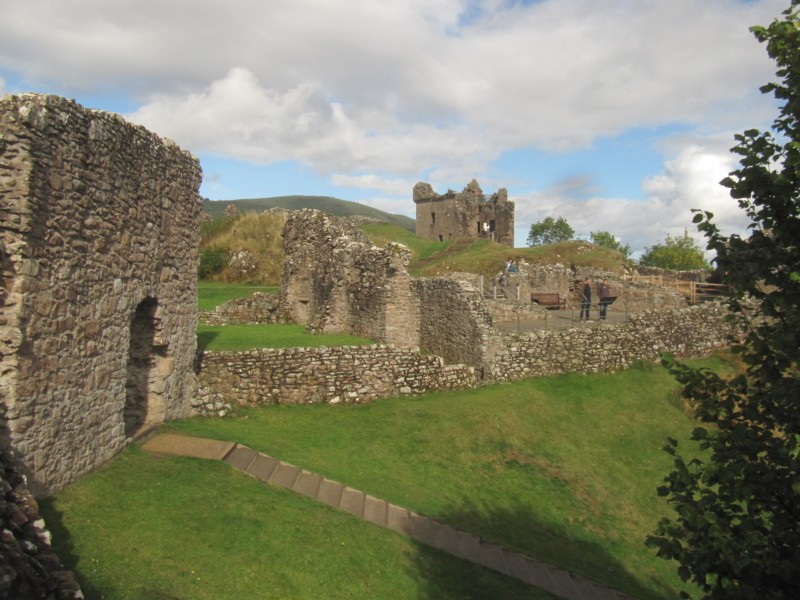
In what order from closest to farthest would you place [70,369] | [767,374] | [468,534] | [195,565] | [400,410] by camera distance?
[767,374] < [195,565] < [70,369] < [468,534] < [400,410]

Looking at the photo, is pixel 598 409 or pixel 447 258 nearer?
pixel 598 409

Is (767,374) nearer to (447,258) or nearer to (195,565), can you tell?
(195,565)

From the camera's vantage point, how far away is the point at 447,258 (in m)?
47.7

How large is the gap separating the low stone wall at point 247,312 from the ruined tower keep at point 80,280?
10069 millimetres

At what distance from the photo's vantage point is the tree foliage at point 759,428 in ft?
16.8

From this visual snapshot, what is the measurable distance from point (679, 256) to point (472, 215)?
119ft

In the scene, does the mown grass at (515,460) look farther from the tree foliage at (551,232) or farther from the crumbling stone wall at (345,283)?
the tree foliage at (551,232)

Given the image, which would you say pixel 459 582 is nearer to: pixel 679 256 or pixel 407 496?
pixel 407 496

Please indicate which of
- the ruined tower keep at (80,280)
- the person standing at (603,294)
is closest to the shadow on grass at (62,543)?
the ruined tower keep at (80,280)

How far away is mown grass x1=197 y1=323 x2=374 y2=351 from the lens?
1580 cm

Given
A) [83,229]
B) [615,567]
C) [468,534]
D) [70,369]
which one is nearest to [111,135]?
[83,229]

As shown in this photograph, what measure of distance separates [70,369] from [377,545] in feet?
17.2

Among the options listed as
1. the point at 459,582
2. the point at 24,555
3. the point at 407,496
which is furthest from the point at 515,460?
the point at 24,555

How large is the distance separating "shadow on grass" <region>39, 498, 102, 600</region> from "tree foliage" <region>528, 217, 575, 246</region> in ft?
359
